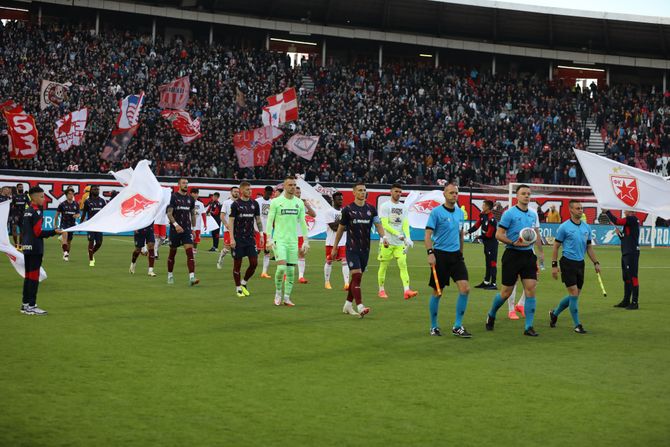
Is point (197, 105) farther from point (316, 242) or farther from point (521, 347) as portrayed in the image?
point (521, 347)

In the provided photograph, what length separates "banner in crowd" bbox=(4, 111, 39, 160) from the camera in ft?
125

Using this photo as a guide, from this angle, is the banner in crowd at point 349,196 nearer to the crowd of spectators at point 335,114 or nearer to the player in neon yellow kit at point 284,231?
the crowd of spectators at point 335,114

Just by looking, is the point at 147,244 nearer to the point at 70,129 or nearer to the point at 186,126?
the point at 70,129

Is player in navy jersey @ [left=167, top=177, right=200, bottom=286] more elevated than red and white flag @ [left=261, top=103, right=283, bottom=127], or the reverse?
red and white flag @ [left=261, top=103, right=283, bottom=127]

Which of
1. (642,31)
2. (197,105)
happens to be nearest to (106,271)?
(197,105)

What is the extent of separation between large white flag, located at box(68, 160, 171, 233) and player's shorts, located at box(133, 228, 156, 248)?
4.73 ft

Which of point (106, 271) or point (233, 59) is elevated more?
point (233, 59)

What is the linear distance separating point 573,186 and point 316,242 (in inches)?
546

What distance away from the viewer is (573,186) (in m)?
44.1

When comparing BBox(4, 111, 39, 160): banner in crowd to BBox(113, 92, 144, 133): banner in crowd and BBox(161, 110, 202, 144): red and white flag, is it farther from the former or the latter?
BBox(161, 110, 202, 144): red and white flag

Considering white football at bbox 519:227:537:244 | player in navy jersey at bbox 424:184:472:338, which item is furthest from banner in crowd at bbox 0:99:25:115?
white football at bbox 519:227:537:244

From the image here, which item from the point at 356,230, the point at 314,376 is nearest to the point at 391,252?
the point at 356,230

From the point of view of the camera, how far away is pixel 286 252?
15.9 metres

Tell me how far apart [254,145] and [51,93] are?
10.4m
